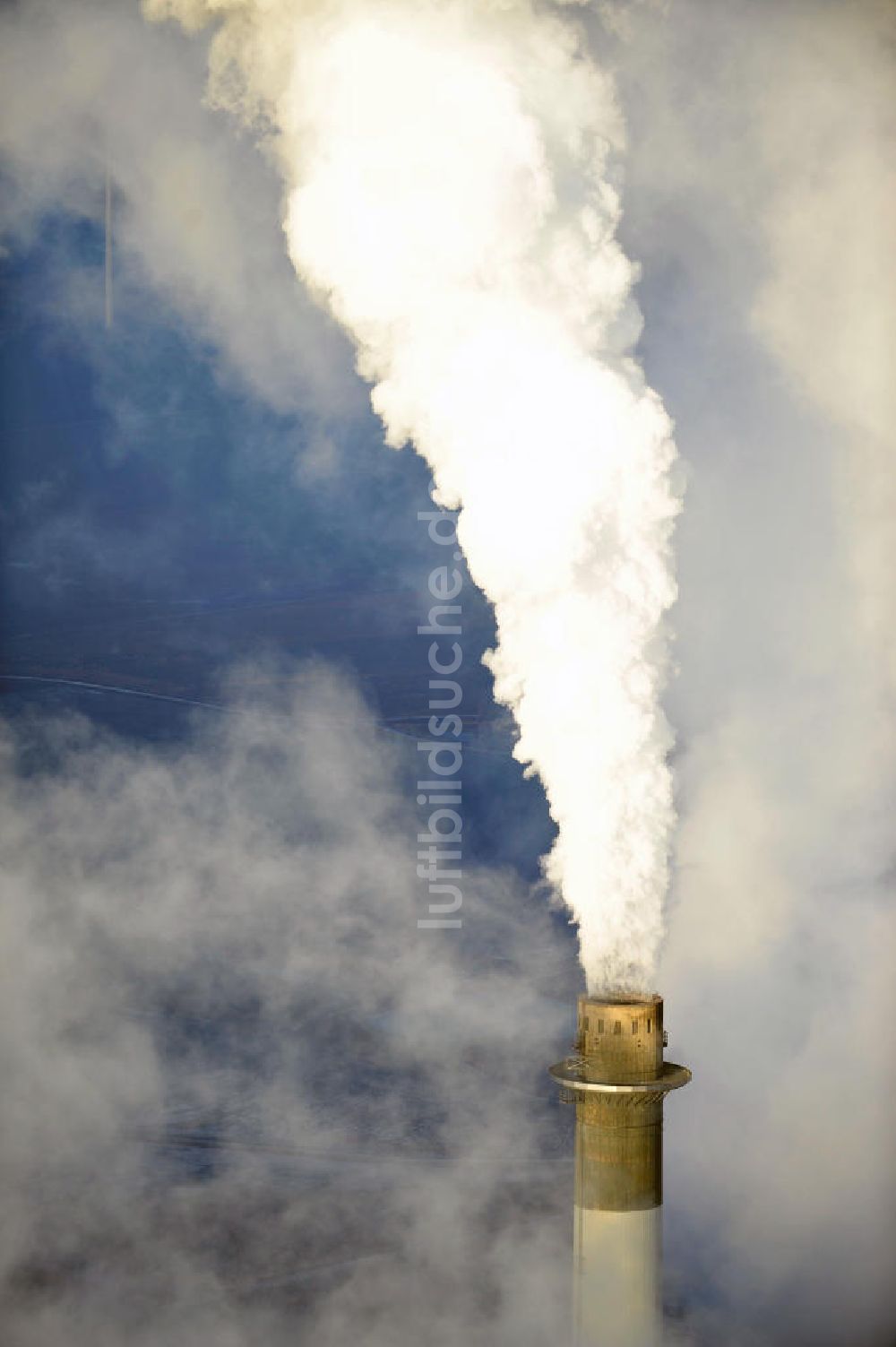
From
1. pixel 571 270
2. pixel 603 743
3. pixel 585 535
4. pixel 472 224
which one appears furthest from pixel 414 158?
pixel 603 743

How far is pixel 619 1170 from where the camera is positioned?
54.3 ft

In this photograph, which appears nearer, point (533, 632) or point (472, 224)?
point (472, 224)

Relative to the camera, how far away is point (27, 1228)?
2416cm

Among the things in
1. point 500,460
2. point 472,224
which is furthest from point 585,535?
A: point 472,224

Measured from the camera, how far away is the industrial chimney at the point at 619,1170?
16531 mm

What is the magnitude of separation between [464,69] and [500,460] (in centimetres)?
426

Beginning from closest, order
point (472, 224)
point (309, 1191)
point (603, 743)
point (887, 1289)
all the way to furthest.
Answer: point (472, 224)
point (603, 743)
point (887, 1289)
point (309, 1191)

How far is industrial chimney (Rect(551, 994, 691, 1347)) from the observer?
16.5 meters

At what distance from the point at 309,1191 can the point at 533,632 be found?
1416 centimetres

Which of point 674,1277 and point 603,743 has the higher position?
point 603,743

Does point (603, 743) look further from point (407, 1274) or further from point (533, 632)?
point (407, 1274)

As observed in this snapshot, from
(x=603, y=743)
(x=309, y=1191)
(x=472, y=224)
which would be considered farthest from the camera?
(x=309, y=1191)

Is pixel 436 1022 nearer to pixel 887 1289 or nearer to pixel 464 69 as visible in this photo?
pixel 887 1289

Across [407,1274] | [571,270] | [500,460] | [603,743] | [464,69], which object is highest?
[464,69]
